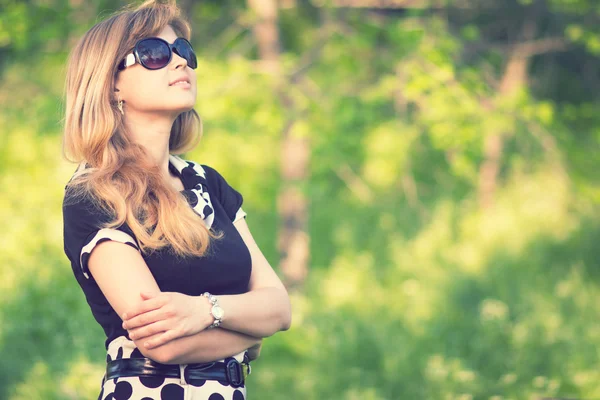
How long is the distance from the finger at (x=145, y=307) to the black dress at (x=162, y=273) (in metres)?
0.17

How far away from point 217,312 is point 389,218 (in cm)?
784

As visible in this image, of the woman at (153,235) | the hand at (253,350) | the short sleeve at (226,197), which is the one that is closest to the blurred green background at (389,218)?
the hand at (253,350)

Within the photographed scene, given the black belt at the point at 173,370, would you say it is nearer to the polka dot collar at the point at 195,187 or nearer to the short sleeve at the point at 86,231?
the short sleeve at the point at 86,231

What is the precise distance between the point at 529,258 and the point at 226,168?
4.76 meters

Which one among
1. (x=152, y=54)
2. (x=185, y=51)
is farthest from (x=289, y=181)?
(x=152, y=54)

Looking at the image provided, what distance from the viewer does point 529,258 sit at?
25.6ft

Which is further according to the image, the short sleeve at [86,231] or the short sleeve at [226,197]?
the short sleeve at [226,197]

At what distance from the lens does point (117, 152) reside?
226cm

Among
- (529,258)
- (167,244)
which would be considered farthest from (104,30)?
(529,258)

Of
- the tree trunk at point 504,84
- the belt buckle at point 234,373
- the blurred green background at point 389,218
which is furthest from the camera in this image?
the tree trunk at point 504,84

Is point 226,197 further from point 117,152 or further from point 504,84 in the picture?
point 504,84

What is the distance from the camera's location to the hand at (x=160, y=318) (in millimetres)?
1986

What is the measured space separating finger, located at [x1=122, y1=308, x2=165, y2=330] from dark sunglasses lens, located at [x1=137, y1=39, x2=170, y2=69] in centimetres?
80

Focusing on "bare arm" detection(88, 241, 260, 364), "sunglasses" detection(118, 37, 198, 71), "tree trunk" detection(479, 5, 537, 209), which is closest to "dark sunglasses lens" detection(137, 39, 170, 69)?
"sunglasses" detection(118, 37, 198, 71)
